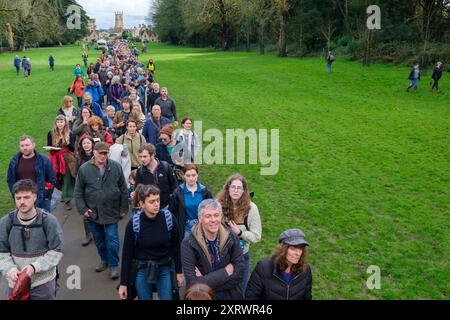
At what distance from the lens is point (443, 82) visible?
24.2 m

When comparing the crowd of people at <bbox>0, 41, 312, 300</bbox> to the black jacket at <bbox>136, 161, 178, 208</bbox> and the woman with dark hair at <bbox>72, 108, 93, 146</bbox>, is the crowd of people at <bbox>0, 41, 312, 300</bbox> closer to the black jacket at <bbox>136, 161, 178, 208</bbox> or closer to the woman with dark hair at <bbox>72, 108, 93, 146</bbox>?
the black jacket at <bbox>136, 161, 178, 208</bbox>

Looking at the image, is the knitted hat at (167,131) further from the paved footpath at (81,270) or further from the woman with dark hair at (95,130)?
the paved footpath at (81,270)

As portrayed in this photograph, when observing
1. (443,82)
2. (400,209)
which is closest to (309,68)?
(443,82)

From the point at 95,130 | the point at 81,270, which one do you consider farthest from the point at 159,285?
the point at 95,130

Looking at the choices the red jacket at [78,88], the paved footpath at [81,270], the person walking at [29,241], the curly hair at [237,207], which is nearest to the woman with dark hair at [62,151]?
the paved footpath at [81,270]

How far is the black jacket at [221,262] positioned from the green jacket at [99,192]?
1995 millimetres

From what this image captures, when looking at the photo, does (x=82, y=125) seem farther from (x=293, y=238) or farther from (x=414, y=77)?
(x=414, y=77)

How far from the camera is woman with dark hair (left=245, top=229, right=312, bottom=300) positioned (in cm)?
363

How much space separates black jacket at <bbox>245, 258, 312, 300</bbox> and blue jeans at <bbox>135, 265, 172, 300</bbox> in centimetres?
89

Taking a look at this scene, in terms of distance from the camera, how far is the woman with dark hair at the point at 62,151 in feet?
24.8
